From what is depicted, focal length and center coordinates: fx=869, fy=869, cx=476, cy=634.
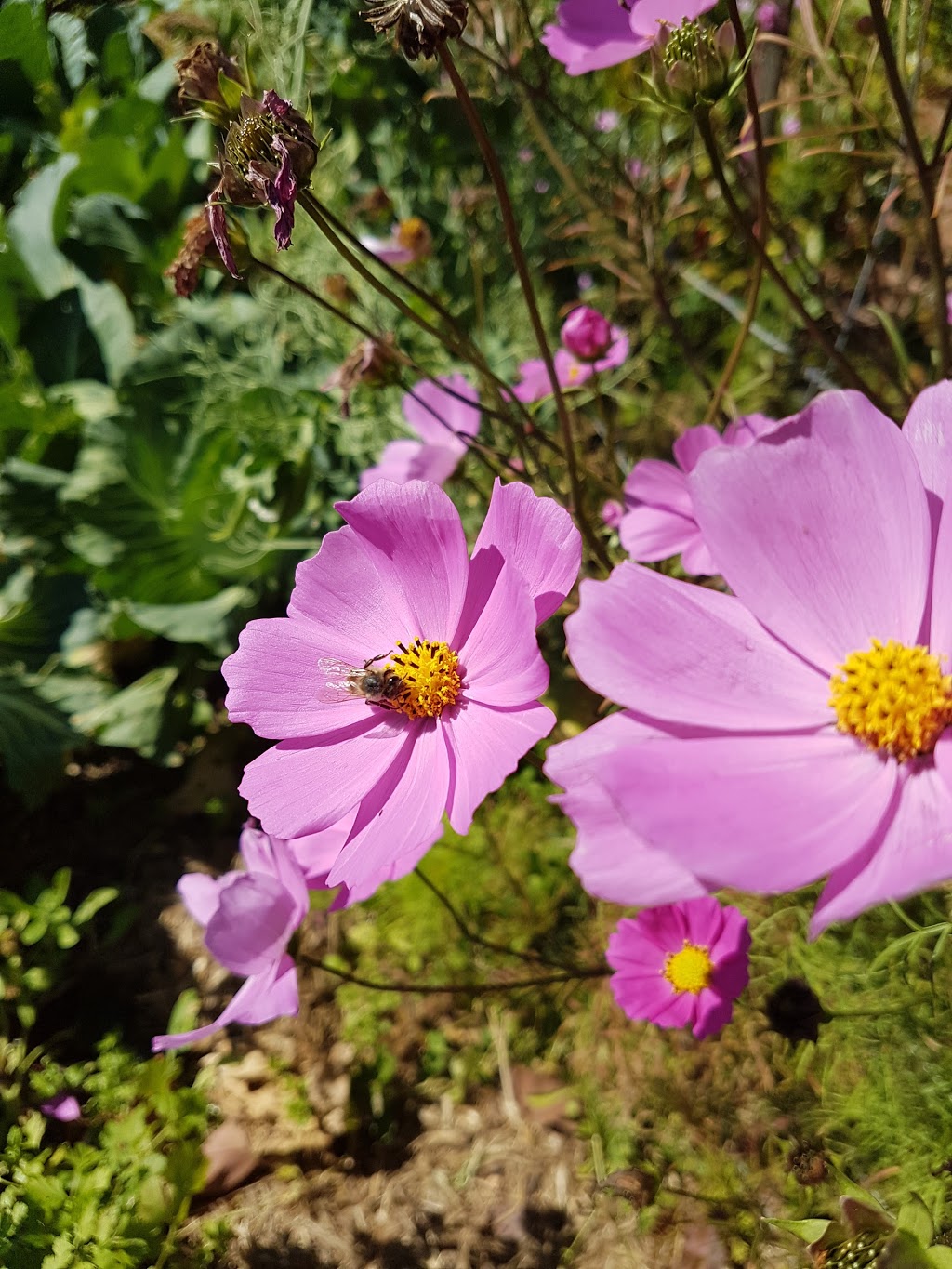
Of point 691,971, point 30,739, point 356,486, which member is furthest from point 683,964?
point 30,739

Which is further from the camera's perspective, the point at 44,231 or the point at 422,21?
the point at 44,231

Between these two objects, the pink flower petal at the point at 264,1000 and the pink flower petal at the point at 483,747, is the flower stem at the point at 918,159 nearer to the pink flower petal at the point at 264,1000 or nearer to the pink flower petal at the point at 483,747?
the pink flower petal at the point at 483,747

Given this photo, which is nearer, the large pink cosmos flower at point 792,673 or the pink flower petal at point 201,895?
the large pink cosmos flower at point 792,673

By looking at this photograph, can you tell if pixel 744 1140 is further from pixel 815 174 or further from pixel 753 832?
pixel 815 174

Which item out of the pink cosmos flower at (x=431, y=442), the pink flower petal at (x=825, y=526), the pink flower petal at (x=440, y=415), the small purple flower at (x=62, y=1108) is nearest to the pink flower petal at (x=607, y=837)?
the pink flower petal at (x=825, y=526)

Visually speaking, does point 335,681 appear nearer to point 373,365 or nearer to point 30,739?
point 373,365

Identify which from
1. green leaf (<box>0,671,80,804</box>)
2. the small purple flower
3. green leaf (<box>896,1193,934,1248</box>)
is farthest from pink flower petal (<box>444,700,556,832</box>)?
green leaf (<box>0,671,80,804</box>)

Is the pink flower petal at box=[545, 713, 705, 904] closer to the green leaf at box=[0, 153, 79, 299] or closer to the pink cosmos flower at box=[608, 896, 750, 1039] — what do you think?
the pink cosmos flower at box=[608, 896, 750, 1039]
